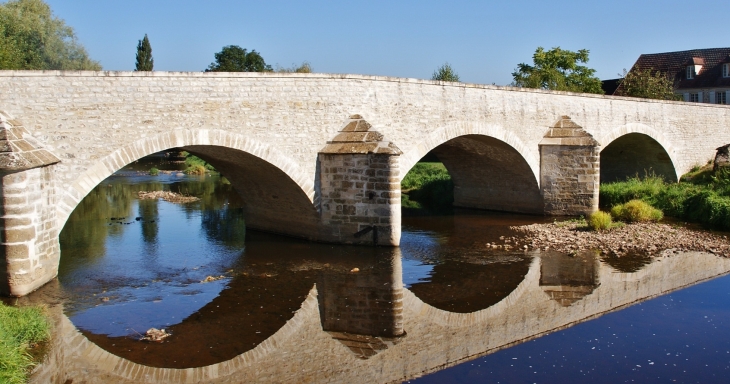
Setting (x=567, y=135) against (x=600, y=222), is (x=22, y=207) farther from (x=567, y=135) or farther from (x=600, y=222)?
(x=567, y=135)

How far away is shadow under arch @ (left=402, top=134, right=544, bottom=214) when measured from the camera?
18.1m

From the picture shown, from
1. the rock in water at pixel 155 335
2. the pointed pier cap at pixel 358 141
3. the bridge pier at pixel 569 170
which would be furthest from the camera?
the bridge pier at pixel 569 170

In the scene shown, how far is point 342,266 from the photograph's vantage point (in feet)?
41.1

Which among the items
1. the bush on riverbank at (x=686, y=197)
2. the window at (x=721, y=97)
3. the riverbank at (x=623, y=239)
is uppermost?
the window at (x=721, y=97)

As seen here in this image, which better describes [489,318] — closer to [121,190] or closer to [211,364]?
[211,364]

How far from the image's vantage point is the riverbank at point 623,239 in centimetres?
1398

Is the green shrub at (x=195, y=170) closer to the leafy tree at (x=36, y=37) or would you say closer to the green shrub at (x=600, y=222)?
the leafy tree at (x=36, y=37)

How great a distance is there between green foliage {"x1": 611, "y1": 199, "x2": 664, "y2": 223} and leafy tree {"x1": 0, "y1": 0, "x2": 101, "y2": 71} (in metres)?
20.2

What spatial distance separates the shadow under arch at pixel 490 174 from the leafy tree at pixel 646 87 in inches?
651

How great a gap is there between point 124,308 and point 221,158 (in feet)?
16.4

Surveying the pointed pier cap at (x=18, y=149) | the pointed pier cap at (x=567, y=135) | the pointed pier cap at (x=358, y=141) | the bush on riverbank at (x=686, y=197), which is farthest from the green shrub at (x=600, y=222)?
the pointed pier cap at (x=18, y=149)

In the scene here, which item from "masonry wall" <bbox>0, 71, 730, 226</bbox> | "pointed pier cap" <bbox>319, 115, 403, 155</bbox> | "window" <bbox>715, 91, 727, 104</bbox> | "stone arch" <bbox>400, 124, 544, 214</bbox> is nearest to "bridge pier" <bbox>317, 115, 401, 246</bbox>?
"pointed pier cap" <bbox>319, 115, 403, 155</bbox>

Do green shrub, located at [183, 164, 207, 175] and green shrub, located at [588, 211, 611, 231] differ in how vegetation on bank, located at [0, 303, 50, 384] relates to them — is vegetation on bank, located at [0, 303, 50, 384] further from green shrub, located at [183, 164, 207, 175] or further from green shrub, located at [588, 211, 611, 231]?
green shrub, located at [183, 164, 207, 175]

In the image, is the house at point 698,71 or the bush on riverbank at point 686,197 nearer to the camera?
the bush on riverbank at point 686,197
